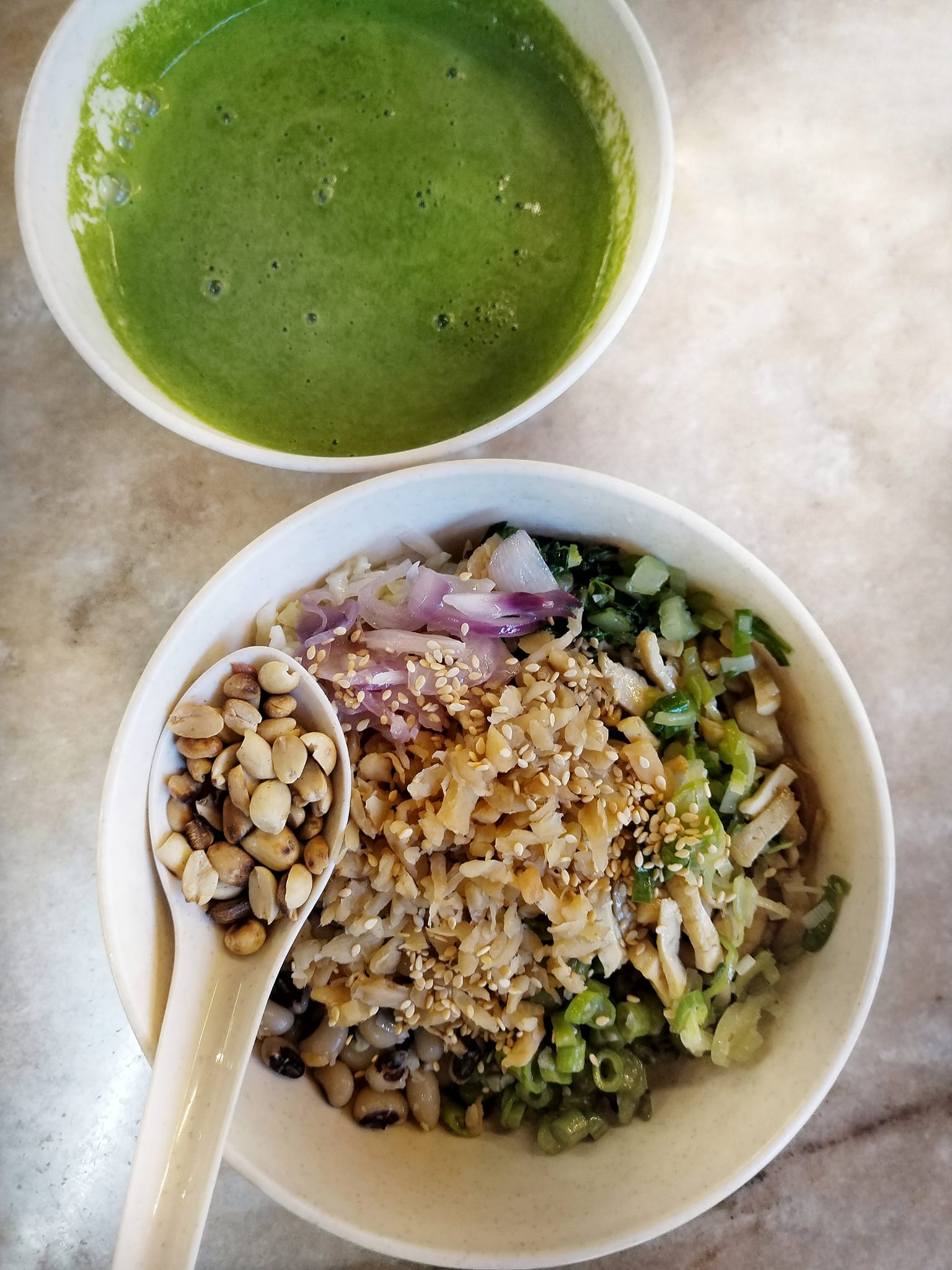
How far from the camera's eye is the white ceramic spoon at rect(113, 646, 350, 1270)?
1.06m

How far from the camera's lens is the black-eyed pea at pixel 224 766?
1.18 metres

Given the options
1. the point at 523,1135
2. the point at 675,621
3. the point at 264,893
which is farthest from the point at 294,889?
the point at 675,621

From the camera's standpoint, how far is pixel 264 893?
1.16 meters

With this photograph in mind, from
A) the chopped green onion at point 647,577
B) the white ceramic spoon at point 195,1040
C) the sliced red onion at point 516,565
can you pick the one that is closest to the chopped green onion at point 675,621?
the chopped green onion at point 647,577

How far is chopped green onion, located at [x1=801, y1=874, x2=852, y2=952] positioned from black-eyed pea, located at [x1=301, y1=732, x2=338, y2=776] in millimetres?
709

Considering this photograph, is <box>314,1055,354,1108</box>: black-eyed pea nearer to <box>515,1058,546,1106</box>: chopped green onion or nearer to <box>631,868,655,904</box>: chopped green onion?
<box>515,1058,546,1106</box>: chopped green onion

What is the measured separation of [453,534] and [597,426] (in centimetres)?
36

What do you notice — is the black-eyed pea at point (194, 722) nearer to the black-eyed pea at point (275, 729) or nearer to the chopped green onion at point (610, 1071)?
the black-eyed pea at point (275, 729)

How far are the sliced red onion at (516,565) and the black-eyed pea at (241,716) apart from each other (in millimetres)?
366

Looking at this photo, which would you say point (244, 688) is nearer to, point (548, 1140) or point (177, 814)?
point (177, 814)

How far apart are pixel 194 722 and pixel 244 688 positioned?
8 cm

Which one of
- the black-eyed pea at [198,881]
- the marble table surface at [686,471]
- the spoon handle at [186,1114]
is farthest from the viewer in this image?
the marble table surface at [686,471]

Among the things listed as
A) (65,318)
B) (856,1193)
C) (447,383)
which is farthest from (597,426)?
(856,1193)

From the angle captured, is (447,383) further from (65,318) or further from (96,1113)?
(96,1113)
